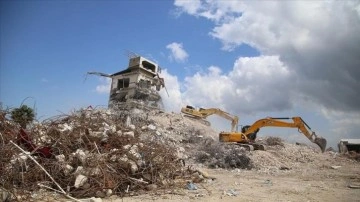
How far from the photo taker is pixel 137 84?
1353 inches

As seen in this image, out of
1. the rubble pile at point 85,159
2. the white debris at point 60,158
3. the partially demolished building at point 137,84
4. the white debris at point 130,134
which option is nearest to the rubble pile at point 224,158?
the rubble pile at point 85,159

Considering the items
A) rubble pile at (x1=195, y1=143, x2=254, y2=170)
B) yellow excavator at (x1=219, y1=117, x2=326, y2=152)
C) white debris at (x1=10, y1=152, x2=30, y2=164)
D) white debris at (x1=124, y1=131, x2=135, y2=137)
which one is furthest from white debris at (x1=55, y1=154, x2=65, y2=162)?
yellow excavator at (x1=219, y1=117, x2=326, y2=152)

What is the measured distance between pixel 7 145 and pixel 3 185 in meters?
0.94

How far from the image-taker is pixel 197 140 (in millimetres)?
20094

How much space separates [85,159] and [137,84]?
91.6 feet

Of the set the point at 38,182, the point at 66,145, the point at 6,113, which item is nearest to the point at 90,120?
the point at 66,145

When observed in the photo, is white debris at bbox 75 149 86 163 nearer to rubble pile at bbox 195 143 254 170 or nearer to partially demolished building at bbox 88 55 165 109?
rubble pile at bbox 195 143 254 170

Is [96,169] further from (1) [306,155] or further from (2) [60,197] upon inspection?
(1) [306,155]

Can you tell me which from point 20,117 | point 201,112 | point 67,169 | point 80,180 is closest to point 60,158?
point 67,169

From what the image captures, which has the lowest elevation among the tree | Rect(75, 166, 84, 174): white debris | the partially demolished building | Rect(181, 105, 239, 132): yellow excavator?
Rect(75, 166, 84, 174): white debris

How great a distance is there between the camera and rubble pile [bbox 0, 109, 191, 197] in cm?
631

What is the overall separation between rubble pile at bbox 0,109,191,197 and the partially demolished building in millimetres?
23968

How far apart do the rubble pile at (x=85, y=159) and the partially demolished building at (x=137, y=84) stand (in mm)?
23968

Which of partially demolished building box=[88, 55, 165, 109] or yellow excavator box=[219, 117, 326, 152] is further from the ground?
partially demolished building box=[88, 55, 165, 109]
